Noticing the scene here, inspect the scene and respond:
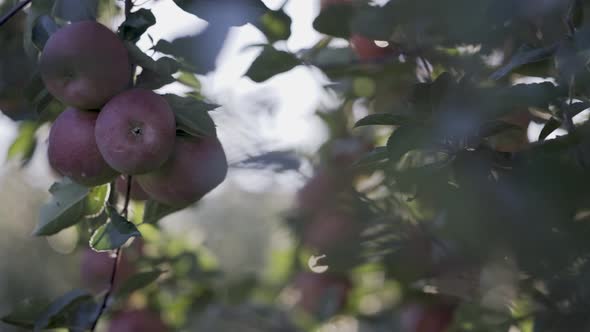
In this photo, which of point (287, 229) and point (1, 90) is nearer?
point (1, 90)

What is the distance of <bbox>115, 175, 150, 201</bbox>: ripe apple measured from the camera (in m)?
0.92

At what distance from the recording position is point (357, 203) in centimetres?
87

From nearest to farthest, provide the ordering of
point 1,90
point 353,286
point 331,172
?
point 1,90, point 331,172, point 353,286

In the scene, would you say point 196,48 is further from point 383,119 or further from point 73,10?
point 383,119

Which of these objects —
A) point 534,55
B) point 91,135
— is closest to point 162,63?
point 91,135

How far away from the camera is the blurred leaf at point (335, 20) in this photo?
101 centimetres

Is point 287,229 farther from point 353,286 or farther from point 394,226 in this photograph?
point 394,226

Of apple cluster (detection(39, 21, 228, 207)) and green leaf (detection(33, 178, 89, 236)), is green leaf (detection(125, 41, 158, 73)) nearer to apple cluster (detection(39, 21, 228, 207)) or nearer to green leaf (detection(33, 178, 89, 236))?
apple cluster (detection(39, 21, 228, 207))

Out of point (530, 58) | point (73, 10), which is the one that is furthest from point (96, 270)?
point (530, 58)

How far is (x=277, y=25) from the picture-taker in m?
1.05

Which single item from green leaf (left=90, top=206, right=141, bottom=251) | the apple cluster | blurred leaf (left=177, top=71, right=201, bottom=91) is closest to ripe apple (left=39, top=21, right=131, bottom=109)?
the apple cluster

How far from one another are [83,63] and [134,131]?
0.08 metres

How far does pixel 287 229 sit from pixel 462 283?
0.65 metres

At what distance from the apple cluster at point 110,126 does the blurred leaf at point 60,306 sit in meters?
0.22
